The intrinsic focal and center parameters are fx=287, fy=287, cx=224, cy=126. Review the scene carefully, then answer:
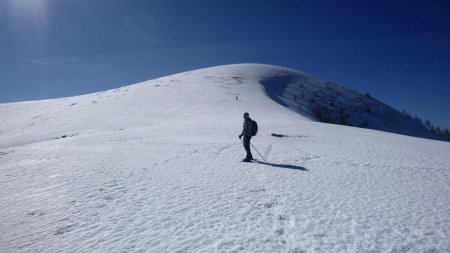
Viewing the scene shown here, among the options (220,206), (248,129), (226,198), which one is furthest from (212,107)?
(220,206)

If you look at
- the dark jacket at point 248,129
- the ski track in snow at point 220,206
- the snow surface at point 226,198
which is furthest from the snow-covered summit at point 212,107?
the ski track in snow at point 220,206

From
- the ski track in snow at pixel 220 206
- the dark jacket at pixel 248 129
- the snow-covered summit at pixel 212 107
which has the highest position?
the snow-covered summit at pixel 212 107

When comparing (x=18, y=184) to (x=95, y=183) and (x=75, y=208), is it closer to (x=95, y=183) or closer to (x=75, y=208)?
(x=95, y=183)

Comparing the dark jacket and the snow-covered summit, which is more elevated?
the snow-covered summit

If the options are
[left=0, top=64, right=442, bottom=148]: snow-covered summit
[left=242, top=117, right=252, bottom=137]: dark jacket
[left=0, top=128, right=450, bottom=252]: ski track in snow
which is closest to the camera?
[left=0, top=128, right=450, bottom=252]: ski track in snow

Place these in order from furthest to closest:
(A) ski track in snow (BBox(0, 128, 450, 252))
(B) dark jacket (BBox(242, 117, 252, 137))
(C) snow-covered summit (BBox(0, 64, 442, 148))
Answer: (C) snow-covered summit (BBox(0, 64, 442, 148)), (B) dark jacket (BBox(242, 117, 252, 137)), (A) ski track in snow (BBox(0, 128, 450, 252))

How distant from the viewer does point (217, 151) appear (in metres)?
15.9

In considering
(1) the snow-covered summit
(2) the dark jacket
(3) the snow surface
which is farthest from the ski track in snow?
(1) the snow-covered summit

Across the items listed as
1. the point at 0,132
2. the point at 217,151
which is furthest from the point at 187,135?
the point at 0,132

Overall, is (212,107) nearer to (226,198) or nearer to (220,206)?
(226,198)

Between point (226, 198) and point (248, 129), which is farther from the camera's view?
Answer: point (248, 129)

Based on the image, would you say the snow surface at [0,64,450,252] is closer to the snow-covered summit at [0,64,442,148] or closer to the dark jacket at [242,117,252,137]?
the dark jacket at [242,117,252,137]

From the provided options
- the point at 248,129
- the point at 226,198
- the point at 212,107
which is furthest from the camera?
the point at 212,107

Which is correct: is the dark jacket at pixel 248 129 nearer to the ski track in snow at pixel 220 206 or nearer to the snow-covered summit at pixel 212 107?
the ski track in snow at pixel 220 206
